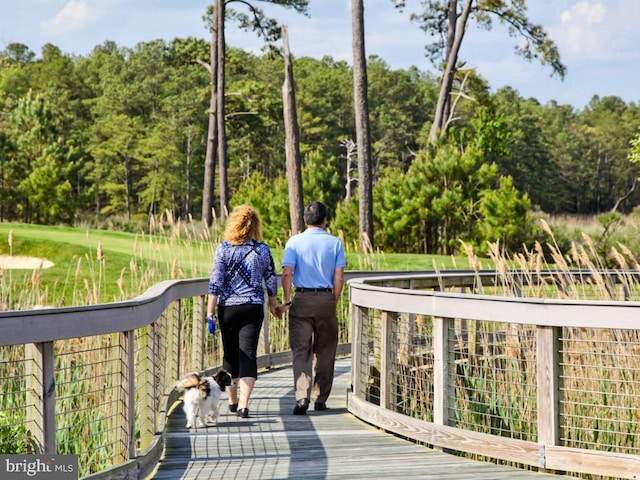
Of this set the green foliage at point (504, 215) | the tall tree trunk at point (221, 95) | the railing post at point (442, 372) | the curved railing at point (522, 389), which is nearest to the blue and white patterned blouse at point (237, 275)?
the curved railing at point (522, 389)

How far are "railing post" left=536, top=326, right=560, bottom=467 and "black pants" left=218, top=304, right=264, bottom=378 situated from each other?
275cm

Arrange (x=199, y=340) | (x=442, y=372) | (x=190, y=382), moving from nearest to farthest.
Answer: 1. (x=442, y=372)
2. (x=190, y=382)
3. (x=199, y=340)

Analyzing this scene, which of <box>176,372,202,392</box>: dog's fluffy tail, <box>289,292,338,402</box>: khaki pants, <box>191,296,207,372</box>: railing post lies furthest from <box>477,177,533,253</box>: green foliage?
<box>176,372,202,392</box>: dog's fluffy tail

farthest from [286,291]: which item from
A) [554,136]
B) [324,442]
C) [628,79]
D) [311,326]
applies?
[554,136]

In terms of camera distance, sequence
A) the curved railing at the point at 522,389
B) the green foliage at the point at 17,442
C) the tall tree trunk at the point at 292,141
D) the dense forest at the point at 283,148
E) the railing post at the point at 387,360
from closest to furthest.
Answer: the green foliage at the point at 17,442, the curved railing at the point at 522,389, the railing post at the point at 387,360, the tall tree trunk at the point at 292,141, the dense forest at the point at 283,148

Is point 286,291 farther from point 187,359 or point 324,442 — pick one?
point 187,359

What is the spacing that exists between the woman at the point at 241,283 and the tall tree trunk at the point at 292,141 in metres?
14.1

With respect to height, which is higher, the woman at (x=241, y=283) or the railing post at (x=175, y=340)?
the woman at (x=241, y=283)

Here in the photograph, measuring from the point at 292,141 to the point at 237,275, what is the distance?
14.9 meters

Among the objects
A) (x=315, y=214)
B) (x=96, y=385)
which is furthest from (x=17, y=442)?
(x=315, y=214)

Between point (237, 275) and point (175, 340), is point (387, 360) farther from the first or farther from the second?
point (175, 340)

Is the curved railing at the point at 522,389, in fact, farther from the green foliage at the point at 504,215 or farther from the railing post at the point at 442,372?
the green foliage at the point at 504,215

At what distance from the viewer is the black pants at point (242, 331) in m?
8.70

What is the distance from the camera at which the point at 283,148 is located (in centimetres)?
8419
